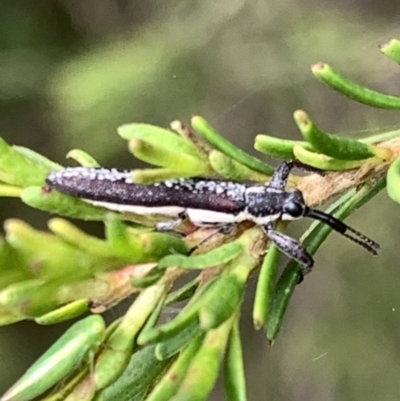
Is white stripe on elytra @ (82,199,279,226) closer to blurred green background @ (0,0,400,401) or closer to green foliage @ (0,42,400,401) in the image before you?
green foliage @ (0,42,400,401)

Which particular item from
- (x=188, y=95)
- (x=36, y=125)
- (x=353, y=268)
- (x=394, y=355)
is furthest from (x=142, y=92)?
(x=394, y=355)

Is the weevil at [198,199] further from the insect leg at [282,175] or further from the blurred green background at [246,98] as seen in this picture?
the blurred green background at [246,98]

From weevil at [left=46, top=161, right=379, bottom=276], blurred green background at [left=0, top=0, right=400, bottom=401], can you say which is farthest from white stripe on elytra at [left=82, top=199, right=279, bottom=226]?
blurred green background at [left=0, top=0, right=400, bottom=401]

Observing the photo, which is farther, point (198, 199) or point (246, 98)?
point (246, 98)

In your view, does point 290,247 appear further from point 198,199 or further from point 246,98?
point 246,98

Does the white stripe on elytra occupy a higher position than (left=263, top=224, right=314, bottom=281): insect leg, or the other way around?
the white stripe on elytra

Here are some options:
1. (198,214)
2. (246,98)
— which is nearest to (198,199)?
(198,214)
